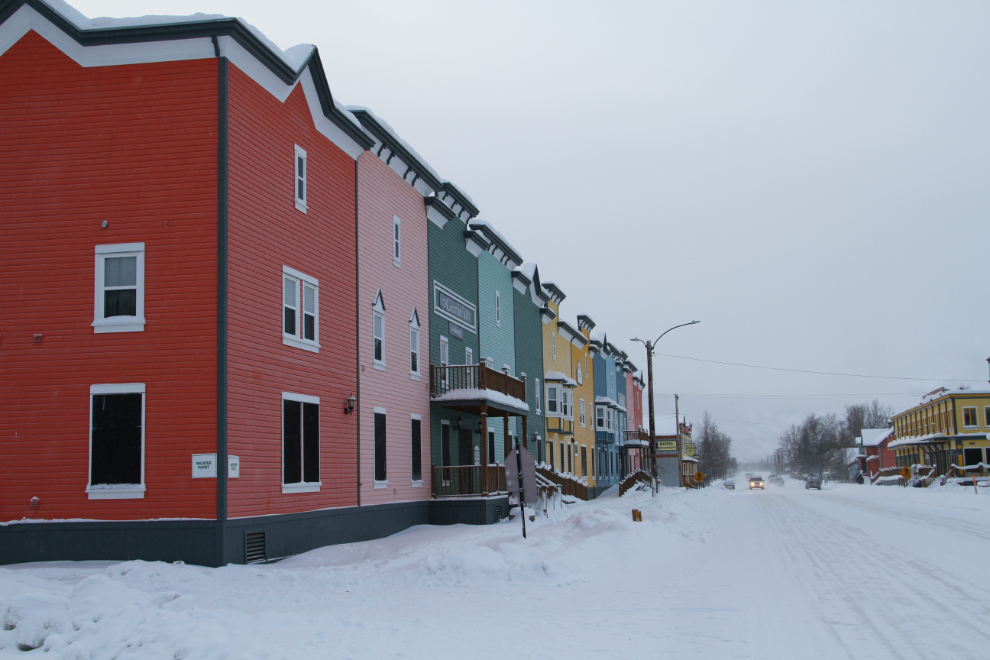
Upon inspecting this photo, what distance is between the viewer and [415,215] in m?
27.4

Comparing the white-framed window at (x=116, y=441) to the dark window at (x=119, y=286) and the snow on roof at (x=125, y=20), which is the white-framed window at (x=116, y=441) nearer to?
the dark window at (x=119, y=286)

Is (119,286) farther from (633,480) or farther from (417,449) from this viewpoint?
(633,480)

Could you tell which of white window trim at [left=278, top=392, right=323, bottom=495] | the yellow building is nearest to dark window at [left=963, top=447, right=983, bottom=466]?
the yellow building

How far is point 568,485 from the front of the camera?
4359cm

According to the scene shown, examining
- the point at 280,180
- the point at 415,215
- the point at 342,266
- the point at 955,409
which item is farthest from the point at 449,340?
the point at 955,409

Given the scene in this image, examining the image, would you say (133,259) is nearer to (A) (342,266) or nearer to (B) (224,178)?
(B) (224,178)

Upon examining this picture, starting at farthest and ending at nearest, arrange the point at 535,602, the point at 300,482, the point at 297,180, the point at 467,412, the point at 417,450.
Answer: the point at 467,412 < the point at 417,450 < the point at 297,180 < the point at 300,482 < the point at 535,602

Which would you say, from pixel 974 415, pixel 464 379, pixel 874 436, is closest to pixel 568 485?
pixel 464 379

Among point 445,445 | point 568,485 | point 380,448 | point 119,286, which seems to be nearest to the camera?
point 119,286

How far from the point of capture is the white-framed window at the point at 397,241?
83.2 feet

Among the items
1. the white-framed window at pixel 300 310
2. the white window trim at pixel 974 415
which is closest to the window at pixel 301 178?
the white-framed window at pixel 300 310

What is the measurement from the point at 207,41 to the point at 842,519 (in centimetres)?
2523

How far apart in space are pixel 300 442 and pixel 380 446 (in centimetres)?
485

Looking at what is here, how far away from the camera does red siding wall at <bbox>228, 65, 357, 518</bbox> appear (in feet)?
54.6
